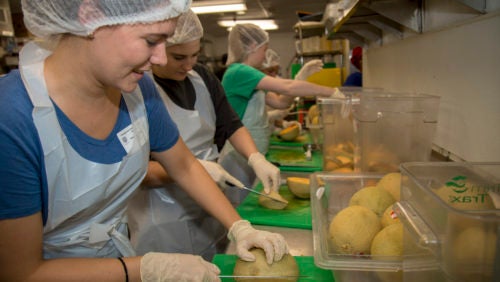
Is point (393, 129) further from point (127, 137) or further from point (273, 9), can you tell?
point (273, 9)

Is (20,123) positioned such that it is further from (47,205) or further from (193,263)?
(193,263)

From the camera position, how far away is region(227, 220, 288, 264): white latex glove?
0.91 meters

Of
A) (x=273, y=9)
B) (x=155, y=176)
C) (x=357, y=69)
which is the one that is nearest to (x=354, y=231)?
(x=155, y=176)

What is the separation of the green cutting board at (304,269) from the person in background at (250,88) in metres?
1.38

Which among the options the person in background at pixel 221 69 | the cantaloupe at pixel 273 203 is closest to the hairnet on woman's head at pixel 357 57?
the cantaloupe at pixel 273 203

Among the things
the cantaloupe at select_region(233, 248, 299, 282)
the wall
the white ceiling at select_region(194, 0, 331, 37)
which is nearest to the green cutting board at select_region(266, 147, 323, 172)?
the wall

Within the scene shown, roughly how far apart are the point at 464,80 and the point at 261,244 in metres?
0.86

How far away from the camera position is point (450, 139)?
1328mm

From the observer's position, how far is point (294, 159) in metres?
2.29

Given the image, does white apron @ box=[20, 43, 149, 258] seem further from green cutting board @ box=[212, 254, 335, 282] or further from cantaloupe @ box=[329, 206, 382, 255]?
cantaloupe @ box=[329, 206, 382, 255]

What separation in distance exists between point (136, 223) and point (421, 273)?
4.27ft

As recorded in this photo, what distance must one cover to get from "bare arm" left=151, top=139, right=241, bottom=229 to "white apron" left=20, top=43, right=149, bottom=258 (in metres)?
0.17

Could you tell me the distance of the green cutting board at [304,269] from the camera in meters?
0.92

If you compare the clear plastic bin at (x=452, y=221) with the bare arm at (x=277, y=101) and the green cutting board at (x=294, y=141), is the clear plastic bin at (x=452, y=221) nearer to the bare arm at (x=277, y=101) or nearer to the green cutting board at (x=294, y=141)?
the green cutting board at (x=294, y=141)
